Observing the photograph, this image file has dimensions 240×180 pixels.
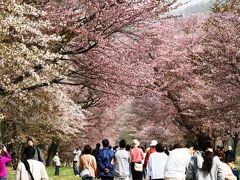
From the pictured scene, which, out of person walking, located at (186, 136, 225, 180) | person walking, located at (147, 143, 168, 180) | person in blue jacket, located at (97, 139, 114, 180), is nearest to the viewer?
person walking, located at (186, 136, 225, 180)

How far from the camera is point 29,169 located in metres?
8.38

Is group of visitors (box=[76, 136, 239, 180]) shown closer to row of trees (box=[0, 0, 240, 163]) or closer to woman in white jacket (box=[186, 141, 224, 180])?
woman in white jacket (box=[186, 141, 224, 180])

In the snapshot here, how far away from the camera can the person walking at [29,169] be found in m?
8.40

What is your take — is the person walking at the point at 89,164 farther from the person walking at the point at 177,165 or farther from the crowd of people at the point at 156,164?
the person walking at the point at 177,165

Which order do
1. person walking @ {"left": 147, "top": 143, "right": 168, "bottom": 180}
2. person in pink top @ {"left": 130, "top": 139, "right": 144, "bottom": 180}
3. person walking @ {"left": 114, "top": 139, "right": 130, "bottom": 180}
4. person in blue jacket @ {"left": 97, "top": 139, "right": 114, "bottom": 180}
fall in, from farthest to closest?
person in pink top @ {"left": 130, "top": 139, "right": 144, "bottom": 180}, person walking @ {"left": 114, "top": 139, "right": 130, "bottom": 180}, person in blue jacket @ {"left": 97, "top": 139, "right": 114, "bottom": 180}, person walking @ {"left": 147, "top": 143, "right": 168, "bottom": 180}

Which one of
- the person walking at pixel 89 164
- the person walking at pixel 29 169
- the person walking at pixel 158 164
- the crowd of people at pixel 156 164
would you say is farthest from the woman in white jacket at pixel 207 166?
the person walking at pixel 89 164

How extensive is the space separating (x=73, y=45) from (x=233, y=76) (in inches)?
353

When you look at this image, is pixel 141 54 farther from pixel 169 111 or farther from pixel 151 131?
pixel 151 131

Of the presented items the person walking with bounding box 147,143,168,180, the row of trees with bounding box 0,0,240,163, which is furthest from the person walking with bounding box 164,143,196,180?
the row of trees with bounding box 0,0,240,163

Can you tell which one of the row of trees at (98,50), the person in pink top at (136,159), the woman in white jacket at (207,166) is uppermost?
the row of trees at (98,50)

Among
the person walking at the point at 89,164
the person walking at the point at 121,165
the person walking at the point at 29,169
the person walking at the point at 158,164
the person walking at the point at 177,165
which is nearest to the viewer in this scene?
the person walking at the point at 29,169

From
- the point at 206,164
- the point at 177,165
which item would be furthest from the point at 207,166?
the point at 177,165

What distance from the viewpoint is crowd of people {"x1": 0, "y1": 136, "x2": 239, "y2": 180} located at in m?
7.63

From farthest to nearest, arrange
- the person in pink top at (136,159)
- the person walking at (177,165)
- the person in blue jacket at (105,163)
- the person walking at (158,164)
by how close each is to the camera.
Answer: the person in pink top at (136,159) < the person in blue jacket at (105,163) < the person walking at (158,164) < the person walking at (177,165)
